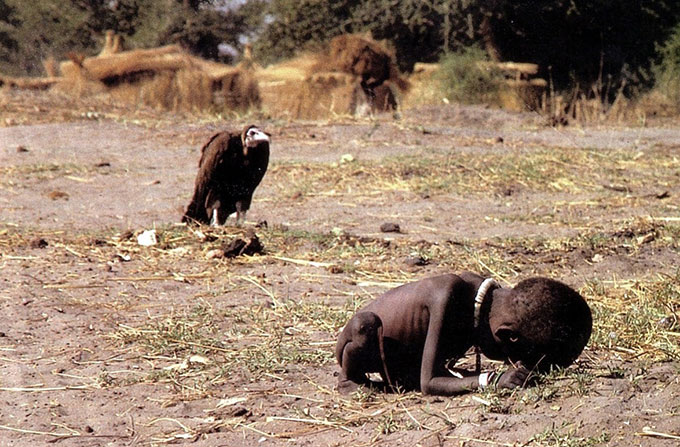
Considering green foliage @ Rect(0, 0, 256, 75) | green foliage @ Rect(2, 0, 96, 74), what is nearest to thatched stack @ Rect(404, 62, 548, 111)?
green foliage @ Rect(0, 0, 256, 75)

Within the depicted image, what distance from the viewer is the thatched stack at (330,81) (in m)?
18.9

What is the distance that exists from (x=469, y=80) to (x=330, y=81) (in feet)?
13.3

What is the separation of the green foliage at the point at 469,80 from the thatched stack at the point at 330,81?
6.81ft

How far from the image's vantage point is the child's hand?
3.75 m

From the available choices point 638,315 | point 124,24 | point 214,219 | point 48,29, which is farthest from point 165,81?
point 48,29

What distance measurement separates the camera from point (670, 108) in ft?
67.1

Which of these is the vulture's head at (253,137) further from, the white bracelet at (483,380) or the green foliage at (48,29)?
the green foliage at (48,29)

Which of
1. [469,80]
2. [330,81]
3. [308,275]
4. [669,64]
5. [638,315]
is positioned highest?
[669,64]

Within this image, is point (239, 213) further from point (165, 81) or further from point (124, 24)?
point (124, 24)

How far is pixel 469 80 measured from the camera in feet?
71.7

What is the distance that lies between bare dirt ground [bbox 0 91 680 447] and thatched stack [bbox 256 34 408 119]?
4.56 m

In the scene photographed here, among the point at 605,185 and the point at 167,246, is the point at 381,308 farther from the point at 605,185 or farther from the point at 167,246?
the point at 605,185

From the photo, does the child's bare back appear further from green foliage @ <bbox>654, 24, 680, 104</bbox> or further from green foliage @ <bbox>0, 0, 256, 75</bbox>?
green foliage @ <bbox>0, 0, 256, 75</bbox>

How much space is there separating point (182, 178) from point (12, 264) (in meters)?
4.92
